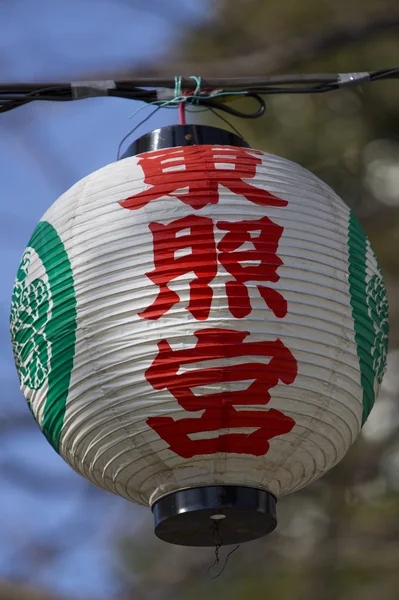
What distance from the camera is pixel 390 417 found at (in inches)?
188

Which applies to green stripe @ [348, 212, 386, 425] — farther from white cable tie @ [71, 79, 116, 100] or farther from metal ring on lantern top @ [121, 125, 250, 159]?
white cable tie @ [71, 79, 116, 100]

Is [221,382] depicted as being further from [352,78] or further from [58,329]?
[352,78]

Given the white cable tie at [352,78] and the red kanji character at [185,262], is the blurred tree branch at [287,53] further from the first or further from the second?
the red kanji character at [185,262]

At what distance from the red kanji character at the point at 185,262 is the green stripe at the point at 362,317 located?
288 mm

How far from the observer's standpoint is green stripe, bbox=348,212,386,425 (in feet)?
6.63

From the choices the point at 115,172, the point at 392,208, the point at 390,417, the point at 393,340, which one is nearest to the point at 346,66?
the point at 392,208

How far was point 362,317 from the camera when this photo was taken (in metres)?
2.03

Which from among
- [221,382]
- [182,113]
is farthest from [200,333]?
[182,113]

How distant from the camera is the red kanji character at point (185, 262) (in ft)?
6.13

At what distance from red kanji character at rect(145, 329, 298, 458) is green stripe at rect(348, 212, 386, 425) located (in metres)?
0.18

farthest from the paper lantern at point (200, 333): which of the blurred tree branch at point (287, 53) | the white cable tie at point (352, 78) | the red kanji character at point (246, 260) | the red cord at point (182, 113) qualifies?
the blurred tree branch at point (287, 53)

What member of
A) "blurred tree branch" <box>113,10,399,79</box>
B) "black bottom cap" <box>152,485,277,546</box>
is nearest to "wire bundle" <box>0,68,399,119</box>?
"black bottom cap" <box>152,485,277,546</box>

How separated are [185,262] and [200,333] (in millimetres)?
124

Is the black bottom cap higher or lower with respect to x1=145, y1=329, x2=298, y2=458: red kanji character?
lower
